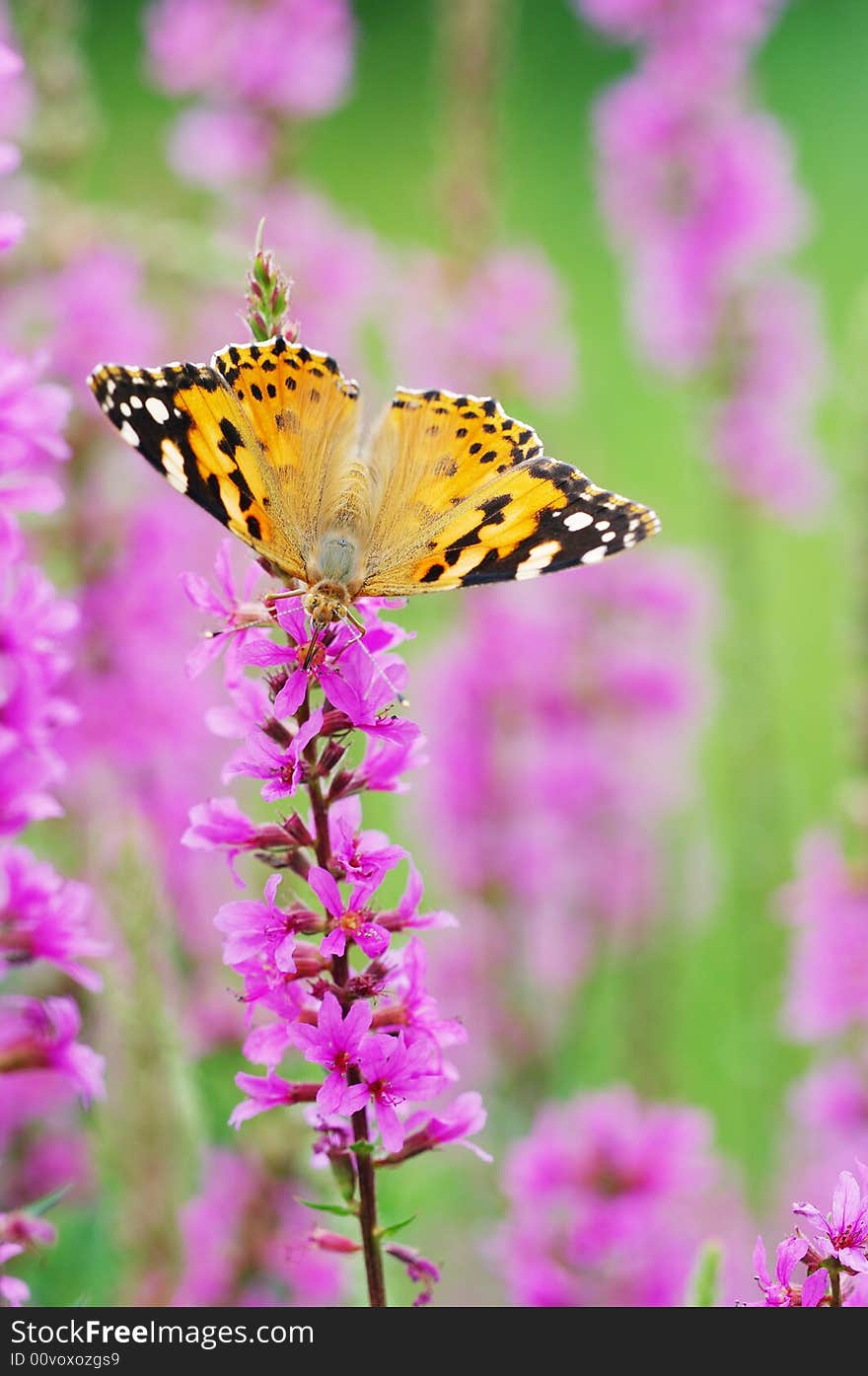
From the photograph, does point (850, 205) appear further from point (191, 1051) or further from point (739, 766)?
point (191, 1051)

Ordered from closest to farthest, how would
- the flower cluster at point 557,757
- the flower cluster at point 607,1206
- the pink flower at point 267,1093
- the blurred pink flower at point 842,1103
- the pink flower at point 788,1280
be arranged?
the pink flower at point 788,1280, the pink flower at point 267,1093, the flower cluster at point 607,1206, the blurred pink flower at point 842,1103, the flower cluster at point 557,757

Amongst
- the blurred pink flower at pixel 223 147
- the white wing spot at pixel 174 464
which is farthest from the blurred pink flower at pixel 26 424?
the blurred pink flower at pixel 223 147

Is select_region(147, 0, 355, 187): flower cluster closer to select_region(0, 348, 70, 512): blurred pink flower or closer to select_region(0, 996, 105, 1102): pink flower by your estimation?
select_region(0, 348, 70, 512): blurred pink flower

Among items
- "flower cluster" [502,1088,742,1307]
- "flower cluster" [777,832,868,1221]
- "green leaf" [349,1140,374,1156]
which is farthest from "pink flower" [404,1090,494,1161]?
"flower cluster" [777,832,868,1221]

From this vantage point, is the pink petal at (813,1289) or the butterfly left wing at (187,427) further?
the butterfly left wing at (187,427)

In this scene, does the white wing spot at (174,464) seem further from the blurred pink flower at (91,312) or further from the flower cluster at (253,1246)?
the blurred pink flower at (91,312)

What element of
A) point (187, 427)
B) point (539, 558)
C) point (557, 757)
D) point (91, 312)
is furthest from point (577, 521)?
point (557, 757)
